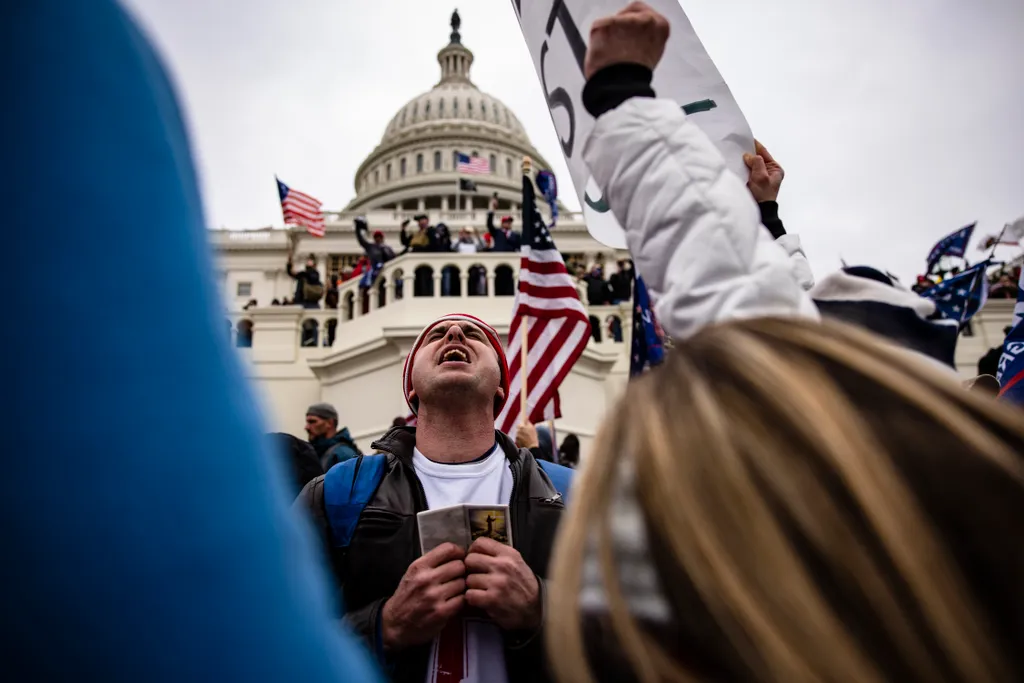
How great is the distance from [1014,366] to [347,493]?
126 inches

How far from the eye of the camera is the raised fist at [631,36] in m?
1.34

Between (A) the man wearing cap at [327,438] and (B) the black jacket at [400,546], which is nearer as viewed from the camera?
(B) the black jacket at [400,546]

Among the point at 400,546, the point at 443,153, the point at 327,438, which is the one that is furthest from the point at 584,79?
the point at 443,153

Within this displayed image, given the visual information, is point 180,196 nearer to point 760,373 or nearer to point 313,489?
point 760,373

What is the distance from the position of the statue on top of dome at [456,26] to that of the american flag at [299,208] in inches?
2290

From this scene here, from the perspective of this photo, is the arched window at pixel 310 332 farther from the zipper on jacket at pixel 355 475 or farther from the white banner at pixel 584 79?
the zipper on jacket at pixel 355 475

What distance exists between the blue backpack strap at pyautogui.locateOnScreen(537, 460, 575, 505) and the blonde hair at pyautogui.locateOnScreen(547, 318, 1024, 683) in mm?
1523

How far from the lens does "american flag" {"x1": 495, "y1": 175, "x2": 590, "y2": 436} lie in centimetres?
598

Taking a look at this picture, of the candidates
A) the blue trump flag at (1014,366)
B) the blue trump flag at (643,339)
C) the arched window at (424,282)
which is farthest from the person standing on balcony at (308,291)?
the blue trump flag at (1014,366)

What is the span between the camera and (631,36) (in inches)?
53.2

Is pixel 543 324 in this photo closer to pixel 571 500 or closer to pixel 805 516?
pixel 571 500

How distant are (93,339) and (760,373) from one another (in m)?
0.60

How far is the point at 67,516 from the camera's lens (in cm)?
43

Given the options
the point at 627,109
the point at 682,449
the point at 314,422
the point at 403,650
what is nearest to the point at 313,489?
the point at 403,650
